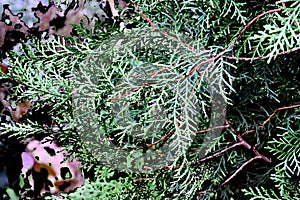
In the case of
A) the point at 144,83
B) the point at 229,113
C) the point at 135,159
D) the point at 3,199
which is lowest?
the point at 3,199

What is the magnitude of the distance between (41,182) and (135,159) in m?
0.73

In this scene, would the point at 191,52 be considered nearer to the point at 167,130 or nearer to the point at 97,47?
the point at 167,130

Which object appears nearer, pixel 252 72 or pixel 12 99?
pixel 252 72

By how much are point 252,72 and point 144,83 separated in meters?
0.42

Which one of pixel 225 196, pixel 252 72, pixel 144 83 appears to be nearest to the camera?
→ pixel 144 83

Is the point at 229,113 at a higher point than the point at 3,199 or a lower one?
higher

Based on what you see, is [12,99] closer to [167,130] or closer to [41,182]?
[41,182]

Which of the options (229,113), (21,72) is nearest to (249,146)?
(229,113)

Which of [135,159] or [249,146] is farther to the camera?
[135,159]

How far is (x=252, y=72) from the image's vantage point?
56.0 inches

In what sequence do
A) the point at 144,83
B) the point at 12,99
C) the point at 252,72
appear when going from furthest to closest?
the point at 12,99
the point at 252,72
the point at 144,83

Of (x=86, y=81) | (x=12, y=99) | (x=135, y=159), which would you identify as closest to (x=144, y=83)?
(x=86, y=81)

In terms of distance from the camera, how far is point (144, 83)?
4.12ft

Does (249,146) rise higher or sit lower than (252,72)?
lower
